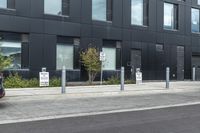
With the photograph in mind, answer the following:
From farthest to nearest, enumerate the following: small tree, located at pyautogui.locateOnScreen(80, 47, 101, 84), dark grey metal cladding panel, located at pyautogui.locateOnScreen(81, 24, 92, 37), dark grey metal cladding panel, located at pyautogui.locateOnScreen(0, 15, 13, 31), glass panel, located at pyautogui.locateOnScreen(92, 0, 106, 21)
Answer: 1. glass panel, located at pyautogui.locateOnScreen(92, 0, 106, 21)
2. dark grey metal cladding panel, located at pyautogui.locateOnScreen(81, 24, 92, 37)
3. small tree, located at pyautogui.locateOnScreen(80, 47, 101, 84)
4. dark grey metal cladding panel, located at pyautogui.locateOnScreen(0, 15, 13, 31)

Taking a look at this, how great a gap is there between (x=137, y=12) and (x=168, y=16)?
152 inches

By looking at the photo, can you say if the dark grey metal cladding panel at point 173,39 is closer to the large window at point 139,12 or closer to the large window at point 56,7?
the large window at point 139,12

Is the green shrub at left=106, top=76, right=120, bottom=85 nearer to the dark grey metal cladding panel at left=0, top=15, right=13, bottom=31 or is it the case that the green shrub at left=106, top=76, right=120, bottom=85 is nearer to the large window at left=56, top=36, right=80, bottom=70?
the large window at left=56, top=36, right=80, bottom=70

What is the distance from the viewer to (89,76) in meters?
26.8

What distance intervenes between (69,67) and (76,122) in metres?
15.7

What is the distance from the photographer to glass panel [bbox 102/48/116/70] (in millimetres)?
28875

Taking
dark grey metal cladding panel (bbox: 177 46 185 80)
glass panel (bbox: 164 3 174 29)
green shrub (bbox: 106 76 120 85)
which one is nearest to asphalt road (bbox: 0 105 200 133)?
green shrub (bbox: 106 76 120 85)

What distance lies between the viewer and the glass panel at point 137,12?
30781mm

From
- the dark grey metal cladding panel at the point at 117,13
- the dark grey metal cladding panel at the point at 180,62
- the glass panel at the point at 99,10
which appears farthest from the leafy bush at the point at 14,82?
the dark grey metal cladding panel at the point at 180,62

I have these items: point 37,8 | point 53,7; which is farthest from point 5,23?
point 53,7

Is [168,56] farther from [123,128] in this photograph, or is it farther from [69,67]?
[123,128]

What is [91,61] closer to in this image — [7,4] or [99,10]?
[99,10]

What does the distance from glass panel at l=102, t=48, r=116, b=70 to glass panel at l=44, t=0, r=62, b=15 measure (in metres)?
4.45

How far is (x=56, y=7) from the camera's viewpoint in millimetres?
26438
